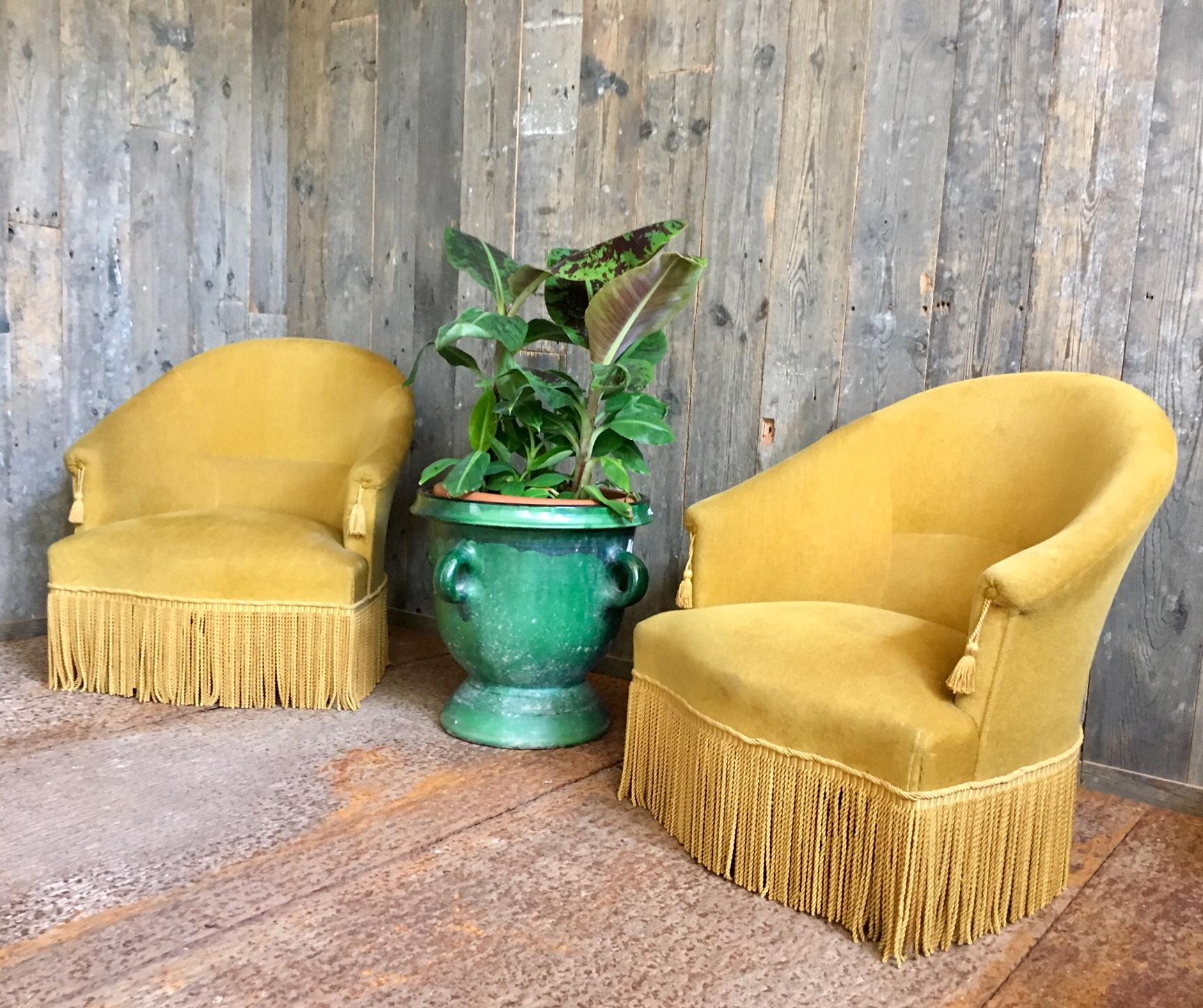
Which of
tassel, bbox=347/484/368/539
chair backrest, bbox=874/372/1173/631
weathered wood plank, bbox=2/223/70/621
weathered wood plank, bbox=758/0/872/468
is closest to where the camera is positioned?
chair backrest, bbox=874/372/1173/631

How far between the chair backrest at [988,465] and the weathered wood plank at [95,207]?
2.30 m

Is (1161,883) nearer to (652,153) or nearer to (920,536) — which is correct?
(920,536)

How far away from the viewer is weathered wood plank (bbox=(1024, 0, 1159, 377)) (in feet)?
6.93

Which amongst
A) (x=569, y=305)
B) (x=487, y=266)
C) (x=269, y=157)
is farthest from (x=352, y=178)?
(x=569, y=305)

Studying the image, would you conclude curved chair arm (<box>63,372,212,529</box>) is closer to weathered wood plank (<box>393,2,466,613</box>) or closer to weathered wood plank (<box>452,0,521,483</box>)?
weathered wood plank (<box>393,2,466,613</box>)

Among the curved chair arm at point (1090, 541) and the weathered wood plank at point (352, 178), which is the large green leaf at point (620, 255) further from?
the weathered wood plank at point (352, 178)

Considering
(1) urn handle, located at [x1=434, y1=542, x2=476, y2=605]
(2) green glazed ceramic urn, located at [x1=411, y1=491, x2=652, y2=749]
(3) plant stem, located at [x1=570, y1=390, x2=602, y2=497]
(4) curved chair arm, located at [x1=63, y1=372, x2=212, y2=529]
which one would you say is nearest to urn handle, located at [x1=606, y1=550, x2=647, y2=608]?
(2) green glazed ceramic urn, located at [x1=411, y1=491, x2=652, y2=749]

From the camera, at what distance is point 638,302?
210 cm

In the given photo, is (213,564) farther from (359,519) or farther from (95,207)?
(95,207)

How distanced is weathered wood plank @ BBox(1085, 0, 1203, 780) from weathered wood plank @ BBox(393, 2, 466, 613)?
1.83 meters

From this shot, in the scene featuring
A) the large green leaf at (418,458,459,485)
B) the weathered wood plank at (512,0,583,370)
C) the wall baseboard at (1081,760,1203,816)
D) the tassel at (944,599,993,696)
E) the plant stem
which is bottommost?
the wall baseboard at (1081,760,1203,816)

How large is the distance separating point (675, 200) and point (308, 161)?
1421mm

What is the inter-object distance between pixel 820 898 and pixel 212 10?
315 centimetres

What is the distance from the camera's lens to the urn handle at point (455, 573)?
7.48 ft
